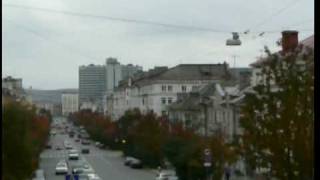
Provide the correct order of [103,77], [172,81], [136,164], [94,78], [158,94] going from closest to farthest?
[136,164] < [172,81] < [158,94] < [103,77] < [94,78]

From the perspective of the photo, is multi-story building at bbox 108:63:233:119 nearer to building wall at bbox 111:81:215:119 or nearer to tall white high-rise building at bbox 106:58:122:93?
building wall at bbox 111:81:215:119

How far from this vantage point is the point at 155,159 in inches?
1948

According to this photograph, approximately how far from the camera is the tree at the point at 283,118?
16.7 metres

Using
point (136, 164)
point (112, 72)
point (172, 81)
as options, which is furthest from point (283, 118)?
point (112, 72)

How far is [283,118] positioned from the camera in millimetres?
17312

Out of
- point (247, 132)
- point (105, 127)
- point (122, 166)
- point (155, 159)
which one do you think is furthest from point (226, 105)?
point (105, 127)

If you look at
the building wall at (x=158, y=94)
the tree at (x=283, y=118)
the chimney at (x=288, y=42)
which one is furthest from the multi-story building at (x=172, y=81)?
the tree at (x=283, y=118)

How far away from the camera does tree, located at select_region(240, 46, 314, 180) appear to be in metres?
16.7

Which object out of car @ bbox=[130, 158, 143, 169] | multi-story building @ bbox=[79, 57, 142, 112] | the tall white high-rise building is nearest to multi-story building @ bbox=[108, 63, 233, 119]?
car @ bbox=[130, 158, 143, 169]

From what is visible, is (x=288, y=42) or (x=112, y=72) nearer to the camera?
(x=288, y=42)

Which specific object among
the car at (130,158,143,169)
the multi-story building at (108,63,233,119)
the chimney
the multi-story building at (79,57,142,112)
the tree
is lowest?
the car at (130,158,143,169)

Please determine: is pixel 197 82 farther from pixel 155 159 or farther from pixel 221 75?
pixel 155 159

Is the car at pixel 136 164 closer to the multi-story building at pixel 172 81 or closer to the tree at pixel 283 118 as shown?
the multi-story building at pixel 172 81

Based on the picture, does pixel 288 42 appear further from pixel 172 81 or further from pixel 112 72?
pixel 112 72
